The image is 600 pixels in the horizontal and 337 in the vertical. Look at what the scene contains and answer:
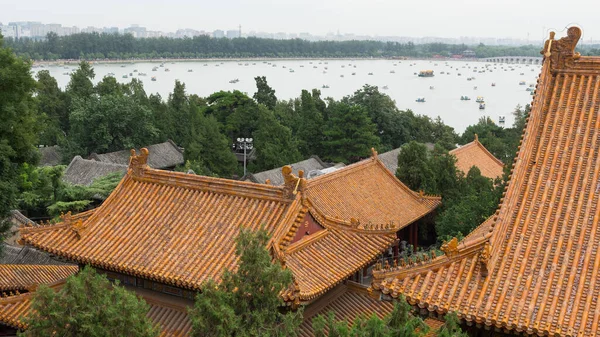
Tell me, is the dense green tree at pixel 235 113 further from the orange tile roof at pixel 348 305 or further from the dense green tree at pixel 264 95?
the orange tile roof at pixel 348 305

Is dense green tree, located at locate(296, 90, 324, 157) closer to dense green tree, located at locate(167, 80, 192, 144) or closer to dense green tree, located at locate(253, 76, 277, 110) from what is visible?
dense green tree, located at locate(253, 76, 277, 110)

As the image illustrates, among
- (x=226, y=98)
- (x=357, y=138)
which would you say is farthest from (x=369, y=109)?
(x=226, y=98)

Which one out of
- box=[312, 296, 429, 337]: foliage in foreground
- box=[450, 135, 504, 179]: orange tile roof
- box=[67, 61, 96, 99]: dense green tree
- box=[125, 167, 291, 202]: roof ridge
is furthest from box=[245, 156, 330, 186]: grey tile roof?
box=[312, 296, 429, 337]: foliage in foreground

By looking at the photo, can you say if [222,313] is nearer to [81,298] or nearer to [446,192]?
[81,298]

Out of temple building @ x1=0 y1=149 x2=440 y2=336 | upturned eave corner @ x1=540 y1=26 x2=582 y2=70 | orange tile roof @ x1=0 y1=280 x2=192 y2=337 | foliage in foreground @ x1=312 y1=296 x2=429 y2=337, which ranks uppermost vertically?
upturned eave corner @ x1=540 y1=26 x2=582 y2=70

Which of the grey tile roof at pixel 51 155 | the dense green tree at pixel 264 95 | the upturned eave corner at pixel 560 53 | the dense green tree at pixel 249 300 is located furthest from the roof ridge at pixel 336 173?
the dense green tree at pixel 264 95

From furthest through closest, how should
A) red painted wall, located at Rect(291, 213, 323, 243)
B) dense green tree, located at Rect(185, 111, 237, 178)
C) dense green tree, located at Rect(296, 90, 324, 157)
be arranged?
dense green tree, located at Rect(296, 90, 324, 157) < dense green tree, located at Rect(185, 111, 237, 178) < red painted wall, located at Rect(291, 213, 323, 243)

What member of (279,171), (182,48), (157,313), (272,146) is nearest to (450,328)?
(157,313)
